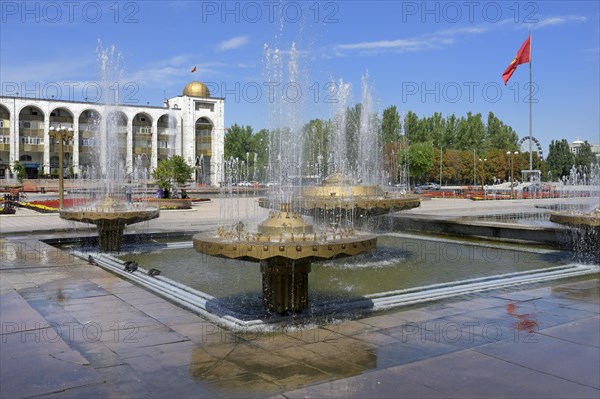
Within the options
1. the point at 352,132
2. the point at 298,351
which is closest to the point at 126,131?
the point at 352,132

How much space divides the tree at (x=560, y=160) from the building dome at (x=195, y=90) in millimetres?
51735

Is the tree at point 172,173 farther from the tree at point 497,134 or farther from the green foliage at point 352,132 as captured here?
the tree at point 497,134

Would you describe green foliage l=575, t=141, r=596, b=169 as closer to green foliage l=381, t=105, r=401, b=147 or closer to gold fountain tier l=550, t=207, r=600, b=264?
green foliage l=381, t=105, r=401, b=147

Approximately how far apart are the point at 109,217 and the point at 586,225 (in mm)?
8689

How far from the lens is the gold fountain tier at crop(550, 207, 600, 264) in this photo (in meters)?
9.71

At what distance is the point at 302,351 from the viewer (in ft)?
16.1

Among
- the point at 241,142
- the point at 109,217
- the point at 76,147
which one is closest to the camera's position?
the point at 109,217

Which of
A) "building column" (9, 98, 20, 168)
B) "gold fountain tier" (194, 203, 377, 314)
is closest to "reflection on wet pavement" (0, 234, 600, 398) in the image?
"gold fountain tier" (194, 203, 377, 314)

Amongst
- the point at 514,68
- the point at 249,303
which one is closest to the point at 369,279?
the point at 249,303

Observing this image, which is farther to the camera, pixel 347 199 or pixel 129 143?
pixel 129 143

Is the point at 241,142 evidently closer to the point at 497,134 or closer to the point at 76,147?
the point at 76,147

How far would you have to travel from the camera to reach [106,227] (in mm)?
11414

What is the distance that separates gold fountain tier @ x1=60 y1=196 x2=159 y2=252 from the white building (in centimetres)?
4608

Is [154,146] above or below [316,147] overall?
above
